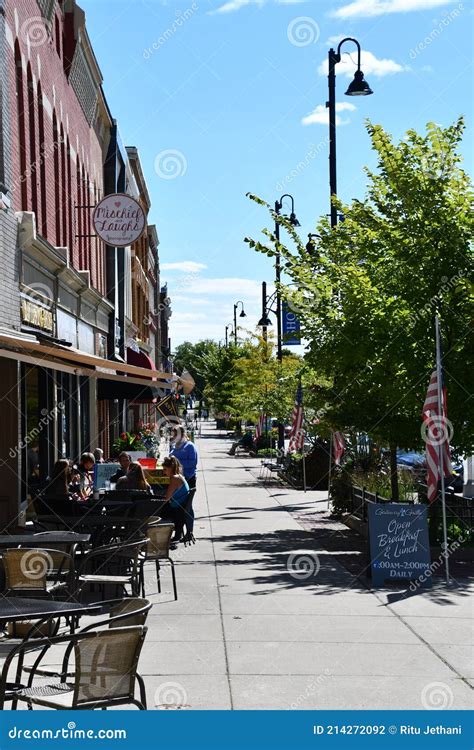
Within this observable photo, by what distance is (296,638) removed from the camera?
32.4 ft

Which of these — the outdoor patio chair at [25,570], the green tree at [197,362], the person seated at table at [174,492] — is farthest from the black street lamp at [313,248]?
the green tree at [197,362]

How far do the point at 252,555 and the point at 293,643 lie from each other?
20.8 feet

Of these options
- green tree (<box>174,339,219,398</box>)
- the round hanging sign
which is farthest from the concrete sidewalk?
green tree (<box>174,339,219,398</box>)

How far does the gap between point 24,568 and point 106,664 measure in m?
3.24

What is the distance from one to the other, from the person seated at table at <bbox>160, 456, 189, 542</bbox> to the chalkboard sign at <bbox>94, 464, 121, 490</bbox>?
382cm

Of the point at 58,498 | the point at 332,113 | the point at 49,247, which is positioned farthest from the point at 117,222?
the point at 58,498

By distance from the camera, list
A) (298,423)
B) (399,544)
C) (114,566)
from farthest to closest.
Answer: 1. (298,423)
2. (114,566)
3. (399,544)

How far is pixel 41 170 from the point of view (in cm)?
2047

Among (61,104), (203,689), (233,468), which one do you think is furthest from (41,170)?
(233,468)

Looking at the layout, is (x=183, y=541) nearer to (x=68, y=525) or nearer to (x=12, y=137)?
(x=68, y=525)

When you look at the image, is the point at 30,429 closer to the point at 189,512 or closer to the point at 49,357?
the point at 49,357

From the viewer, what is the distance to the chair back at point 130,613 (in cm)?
645

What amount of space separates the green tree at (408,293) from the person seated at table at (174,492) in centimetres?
338

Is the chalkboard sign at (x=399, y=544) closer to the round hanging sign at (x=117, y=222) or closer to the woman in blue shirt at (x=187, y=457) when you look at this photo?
the woman in blue shirt at (x=187, y=457)
